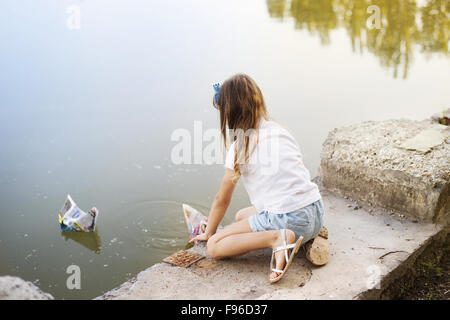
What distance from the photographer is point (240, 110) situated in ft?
7.50

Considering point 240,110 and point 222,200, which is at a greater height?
point 240,110

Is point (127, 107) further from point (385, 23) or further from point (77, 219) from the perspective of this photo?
point (385, 23)

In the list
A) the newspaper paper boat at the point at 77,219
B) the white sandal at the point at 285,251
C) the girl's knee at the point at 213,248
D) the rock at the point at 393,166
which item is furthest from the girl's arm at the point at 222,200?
the newspaper paper boat at the point at 77,219

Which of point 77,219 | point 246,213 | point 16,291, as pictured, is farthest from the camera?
point 77,219

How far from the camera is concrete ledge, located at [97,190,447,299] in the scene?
2061 mm

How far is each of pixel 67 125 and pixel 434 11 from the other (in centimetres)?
604

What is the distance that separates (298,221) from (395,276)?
1.77 ft

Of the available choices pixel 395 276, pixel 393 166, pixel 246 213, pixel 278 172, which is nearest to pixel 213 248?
pixel 246 213

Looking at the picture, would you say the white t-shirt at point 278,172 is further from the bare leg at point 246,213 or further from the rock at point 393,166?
the rock at point 393,166

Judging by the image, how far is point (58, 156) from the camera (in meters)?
4.38

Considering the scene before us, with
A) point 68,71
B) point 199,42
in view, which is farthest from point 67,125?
point 199,42

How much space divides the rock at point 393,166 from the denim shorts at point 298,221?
0.63 m

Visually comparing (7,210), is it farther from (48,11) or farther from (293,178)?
(48,11)

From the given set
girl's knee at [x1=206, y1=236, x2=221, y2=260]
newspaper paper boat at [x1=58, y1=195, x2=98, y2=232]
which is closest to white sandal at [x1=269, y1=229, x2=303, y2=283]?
girl's knee at [x1=206, y1=236, x2=221, y2=260]
